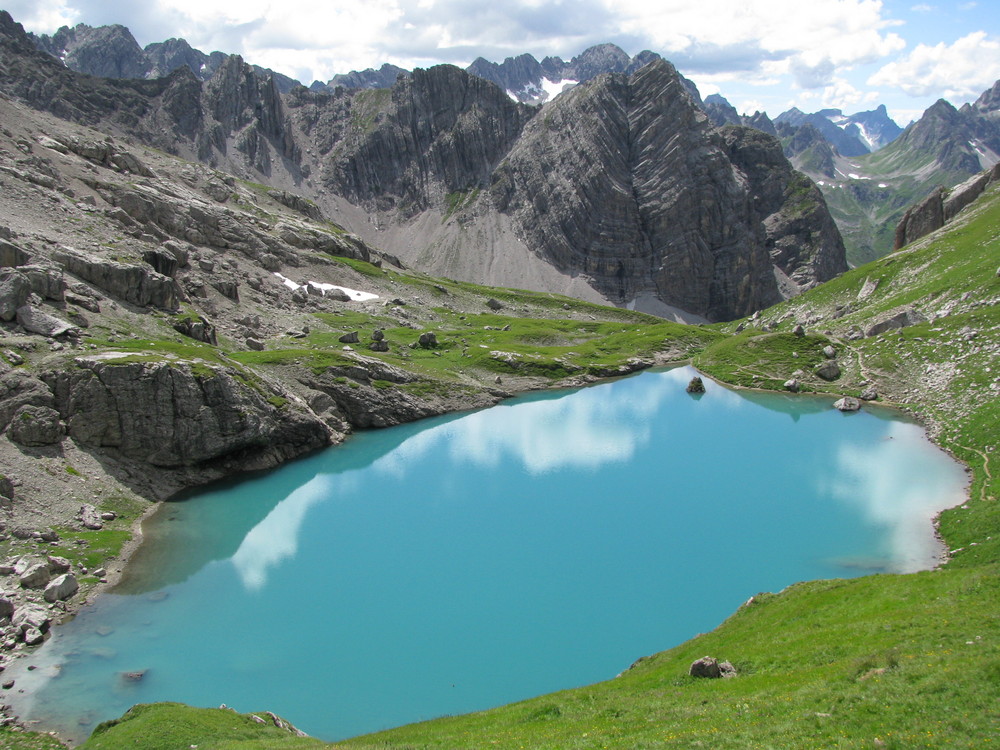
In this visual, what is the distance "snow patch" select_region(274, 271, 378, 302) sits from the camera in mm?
131700

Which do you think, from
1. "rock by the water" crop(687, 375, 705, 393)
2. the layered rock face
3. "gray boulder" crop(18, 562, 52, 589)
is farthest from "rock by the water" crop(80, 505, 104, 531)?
"rock by the water" crop(687, 375, 705, 393)

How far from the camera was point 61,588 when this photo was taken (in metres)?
37.2

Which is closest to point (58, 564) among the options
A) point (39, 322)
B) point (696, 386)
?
point (39, 322)

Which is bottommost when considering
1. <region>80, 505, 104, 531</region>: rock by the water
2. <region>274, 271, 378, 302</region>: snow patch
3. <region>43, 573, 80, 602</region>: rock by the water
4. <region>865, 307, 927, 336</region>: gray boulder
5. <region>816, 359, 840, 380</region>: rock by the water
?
<region>43, 573, 80, 602</region>: rock by the water

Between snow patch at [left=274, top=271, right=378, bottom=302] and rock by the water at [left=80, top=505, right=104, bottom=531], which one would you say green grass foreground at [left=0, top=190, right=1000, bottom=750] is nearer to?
rock by the water at [left=80, top=505, right=104, bottom=531]

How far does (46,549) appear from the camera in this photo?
40656 mm

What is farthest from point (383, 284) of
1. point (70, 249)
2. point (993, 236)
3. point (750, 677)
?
point (750, 677)

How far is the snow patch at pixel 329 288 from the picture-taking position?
131700mm

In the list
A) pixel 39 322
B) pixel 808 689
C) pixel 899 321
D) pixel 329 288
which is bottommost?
pixel 808 689

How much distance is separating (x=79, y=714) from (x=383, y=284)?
430 feet

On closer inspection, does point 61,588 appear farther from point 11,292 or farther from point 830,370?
point 830,370

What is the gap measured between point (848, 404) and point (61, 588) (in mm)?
79159

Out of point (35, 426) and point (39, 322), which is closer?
point (35, 426)

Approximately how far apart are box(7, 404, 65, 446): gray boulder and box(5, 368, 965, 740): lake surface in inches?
396
